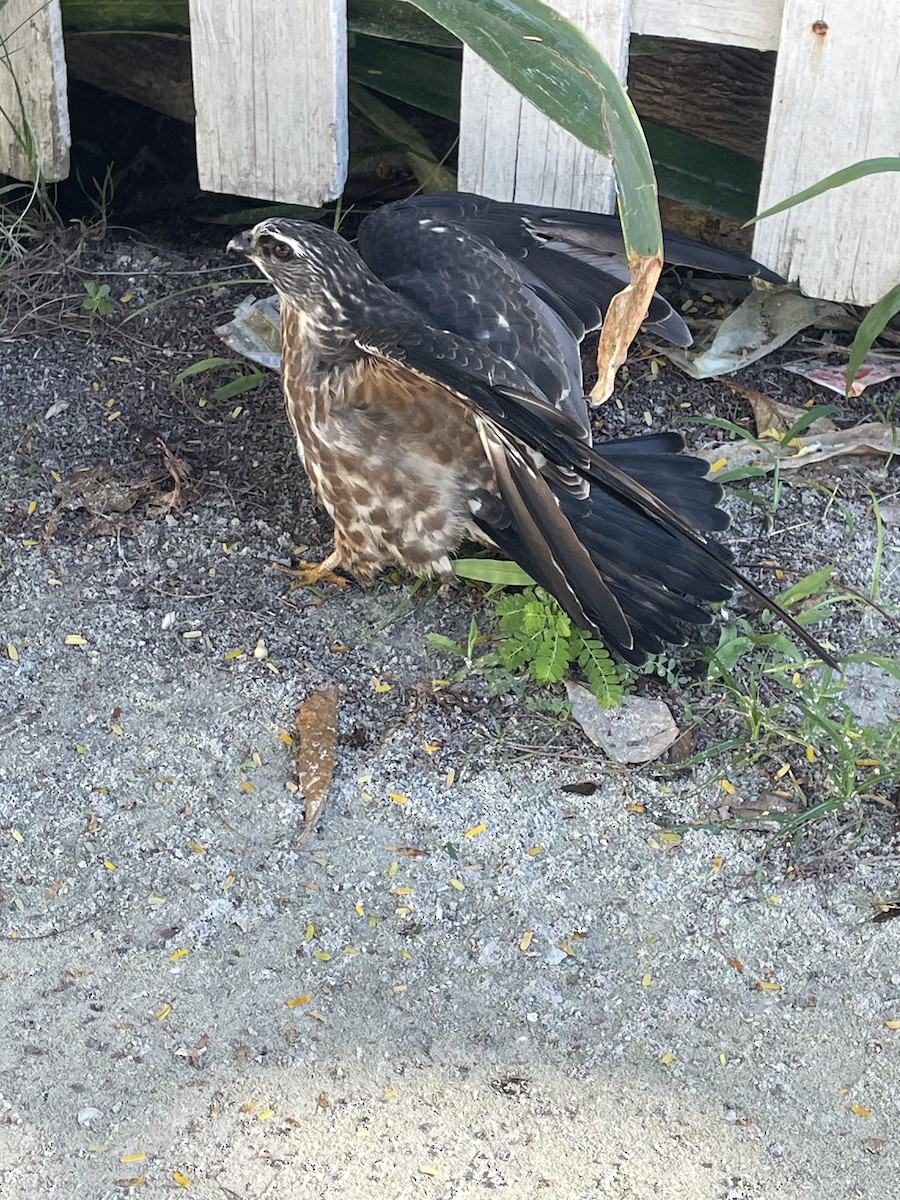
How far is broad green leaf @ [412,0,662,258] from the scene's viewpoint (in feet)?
6.61

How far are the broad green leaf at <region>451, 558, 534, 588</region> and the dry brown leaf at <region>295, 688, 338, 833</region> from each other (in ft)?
1.31

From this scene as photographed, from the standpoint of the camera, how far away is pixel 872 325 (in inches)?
122

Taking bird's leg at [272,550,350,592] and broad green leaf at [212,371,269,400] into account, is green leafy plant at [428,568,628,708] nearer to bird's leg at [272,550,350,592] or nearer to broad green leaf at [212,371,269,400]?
bird's leg at [272,550,350,592]

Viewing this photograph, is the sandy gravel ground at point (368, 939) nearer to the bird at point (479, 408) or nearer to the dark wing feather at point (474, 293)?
the bird at point (479, 408)

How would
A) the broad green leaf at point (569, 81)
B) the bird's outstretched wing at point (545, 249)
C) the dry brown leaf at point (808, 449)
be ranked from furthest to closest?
the dry brown leaf at point (808, 449) < the bird's outstretched wing at point (545, 249) < the broad green leaf at point (569, 81)

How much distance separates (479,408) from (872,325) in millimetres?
1145

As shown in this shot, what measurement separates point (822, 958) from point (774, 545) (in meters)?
1.06

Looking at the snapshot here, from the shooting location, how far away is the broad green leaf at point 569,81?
2016 millimetres

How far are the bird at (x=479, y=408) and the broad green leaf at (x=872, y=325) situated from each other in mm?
313

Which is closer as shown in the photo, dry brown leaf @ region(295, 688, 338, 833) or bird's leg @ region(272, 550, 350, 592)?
dry brown leaf @ region(295, 688, 338, 833)

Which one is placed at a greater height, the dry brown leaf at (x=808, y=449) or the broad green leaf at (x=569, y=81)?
the broad green leaf at (x=569, y=81)

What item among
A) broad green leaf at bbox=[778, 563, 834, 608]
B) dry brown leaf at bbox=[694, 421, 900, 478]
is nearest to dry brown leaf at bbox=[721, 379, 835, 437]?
dry brown leaf at bbox=[694, 421, 900, 478]

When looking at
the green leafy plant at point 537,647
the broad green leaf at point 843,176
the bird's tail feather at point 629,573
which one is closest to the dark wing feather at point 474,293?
the bird's tail feather at point 629,573

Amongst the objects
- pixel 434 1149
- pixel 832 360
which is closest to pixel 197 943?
pixel 434 1149
